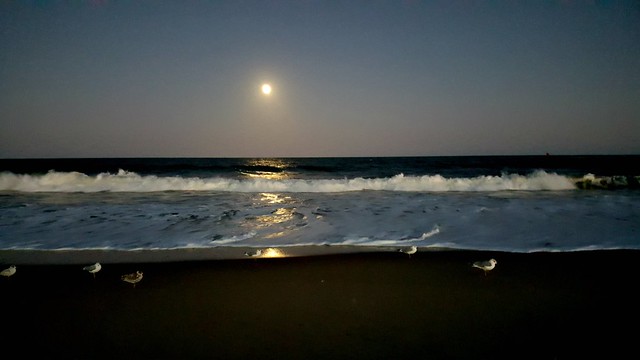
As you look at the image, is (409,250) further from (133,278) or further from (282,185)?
(282,185)

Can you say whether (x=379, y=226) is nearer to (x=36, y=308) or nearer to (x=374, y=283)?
(x=374, y=283)

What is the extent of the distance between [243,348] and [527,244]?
5.54m

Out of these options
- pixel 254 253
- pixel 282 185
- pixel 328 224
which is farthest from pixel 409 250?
pixel 282 185

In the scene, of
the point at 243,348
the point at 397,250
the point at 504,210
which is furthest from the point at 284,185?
the point at 243,348

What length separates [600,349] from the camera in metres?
2.72

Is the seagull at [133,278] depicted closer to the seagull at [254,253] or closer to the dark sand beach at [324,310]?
the dark sand beach at [324,310]

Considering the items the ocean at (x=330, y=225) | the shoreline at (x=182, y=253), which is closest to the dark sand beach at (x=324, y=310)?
the shoreline at (x=182, y=253)

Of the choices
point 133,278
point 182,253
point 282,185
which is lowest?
point 182,253

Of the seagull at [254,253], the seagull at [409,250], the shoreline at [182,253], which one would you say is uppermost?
the seagull at [409,250]

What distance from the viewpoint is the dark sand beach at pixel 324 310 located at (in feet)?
9.08

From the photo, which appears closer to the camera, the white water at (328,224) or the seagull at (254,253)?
the seagull at (254,253)

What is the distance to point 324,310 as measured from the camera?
132 inches

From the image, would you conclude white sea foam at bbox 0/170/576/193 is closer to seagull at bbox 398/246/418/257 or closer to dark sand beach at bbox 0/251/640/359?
seagull at bbox 398/246/418/257

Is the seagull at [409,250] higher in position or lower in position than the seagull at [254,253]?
higher
